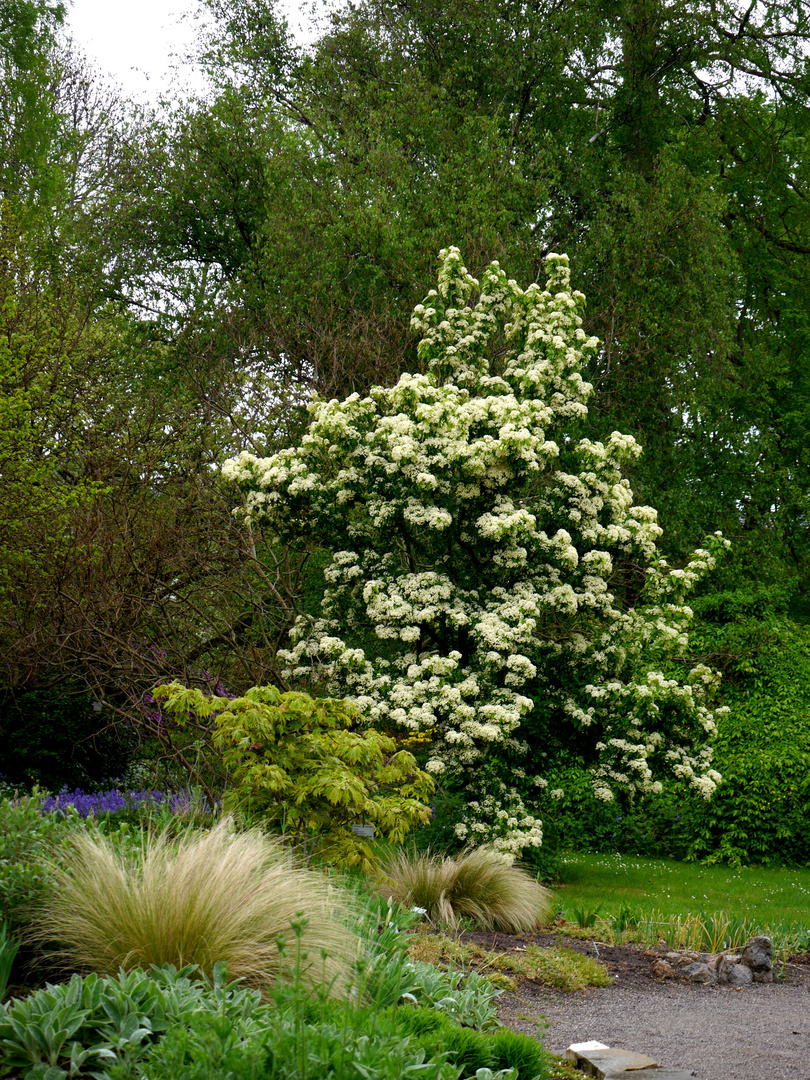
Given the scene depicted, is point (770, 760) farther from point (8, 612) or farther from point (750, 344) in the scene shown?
point (750, 344)

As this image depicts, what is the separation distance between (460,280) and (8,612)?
5812 millimetres

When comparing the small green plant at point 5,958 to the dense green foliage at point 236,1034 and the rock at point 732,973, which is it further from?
the rock at point 732,973

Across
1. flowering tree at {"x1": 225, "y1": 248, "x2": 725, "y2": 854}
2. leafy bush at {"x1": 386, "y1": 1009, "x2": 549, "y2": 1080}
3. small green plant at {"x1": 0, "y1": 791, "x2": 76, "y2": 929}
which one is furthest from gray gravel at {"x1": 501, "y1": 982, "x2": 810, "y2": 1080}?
flowering tree at {"x1": 225, "y1": 248, "x2": 725, "y2": 854}

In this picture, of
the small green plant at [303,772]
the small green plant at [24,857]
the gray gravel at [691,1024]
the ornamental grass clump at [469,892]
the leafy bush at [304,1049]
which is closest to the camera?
the leafy bush at [304,1049]

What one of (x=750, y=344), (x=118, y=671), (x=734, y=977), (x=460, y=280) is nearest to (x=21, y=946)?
(x=734, y=977)

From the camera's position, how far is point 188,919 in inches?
146

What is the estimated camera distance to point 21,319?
33.3 feet

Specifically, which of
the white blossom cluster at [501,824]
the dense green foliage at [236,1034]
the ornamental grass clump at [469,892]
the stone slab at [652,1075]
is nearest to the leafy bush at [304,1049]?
the dense green foliage at [236,1034]

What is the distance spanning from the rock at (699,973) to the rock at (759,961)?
0.92 feet

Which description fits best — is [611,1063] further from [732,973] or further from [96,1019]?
[732,973]

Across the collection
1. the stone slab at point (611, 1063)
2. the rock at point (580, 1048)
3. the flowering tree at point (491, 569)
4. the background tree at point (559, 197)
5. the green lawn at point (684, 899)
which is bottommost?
the green lawn at point (684, 899)

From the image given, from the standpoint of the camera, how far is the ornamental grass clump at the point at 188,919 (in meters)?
3.69

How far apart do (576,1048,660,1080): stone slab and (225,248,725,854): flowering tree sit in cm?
378

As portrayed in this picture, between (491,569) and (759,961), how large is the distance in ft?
14.0
